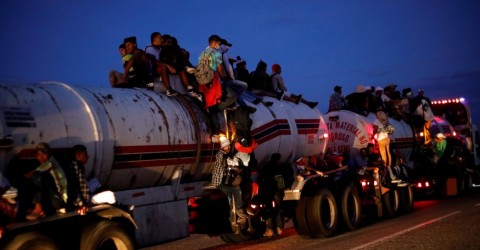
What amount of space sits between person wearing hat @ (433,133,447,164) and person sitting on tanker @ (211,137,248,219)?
1180 cm

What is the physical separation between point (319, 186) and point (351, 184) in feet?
4.53

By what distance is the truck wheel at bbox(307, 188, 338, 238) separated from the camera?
40.0 ft

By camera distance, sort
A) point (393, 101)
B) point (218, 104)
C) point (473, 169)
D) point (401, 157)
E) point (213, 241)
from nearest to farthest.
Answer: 1. point (218, 104)
2. point (213, 241)
3. point (401, 157)
4. point (393, 101)
5. point (473, 169)

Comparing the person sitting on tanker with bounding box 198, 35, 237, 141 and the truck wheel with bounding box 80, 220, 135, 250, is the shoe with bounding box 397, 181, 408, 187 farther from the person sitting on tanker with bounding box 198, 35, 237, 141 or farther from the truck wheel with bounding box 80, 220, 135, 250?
the truck wheel with bounding box 80, 220, 135, 250

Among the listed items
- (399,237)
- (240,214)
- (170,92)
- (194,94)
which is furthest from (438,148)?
(170,92)

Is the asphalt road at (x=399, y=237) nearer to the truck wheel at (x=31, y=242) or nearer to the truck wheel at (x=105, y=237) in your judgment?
the truck wheel at (x=105, y=237)

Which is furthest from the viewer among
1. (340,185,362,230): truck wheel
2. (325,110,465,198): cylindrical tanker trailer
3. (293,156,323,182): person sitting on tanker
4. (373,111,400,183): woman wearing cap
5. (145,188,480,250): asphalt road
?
(373,111,400,183): woman wearing cap

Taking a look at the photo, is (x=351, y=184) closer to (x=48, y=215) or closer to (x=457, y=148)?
(x=48, y=215)

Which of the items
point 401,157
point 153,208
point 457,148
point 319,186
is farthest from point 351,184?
point 457,148

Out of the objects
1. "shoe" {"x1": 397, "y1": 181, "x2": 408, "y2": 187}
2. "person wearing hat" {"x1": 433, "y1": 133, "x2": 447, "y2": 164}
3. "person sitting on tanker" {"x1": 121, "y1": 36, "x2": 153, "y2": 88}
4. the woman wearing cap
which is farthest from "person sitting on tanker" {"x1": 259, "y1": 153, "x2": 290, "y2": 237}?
"person wearing hat" {"x1": 433, "y1": 133, "x2": 447, "y2": 164}

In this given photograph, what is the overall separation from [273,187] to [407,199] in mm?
6473

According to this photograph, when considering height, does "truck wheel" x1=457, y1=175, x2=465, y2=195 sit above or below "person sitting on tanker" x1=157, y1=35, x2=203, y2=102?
below

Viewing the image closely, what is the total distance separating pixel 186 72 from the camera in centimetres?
1095

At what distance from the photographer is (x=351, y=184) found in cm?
1380
